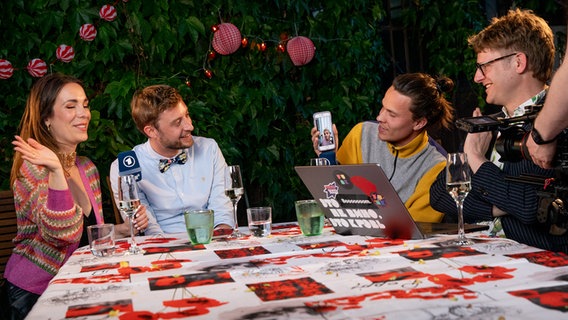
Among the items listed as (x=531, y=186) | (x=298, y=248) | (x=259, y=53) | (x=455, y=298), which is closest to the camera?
(x=455, y=298)

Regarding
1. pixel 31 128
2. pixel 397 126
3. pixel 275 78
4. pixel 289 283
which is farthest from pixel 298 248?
pixel 275 78

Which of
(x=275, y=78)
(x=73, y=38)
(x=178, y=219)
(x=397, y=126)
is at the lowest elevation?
(x=178, y=219)

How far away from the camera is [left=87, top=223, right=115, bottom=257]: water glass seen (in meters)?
1.96

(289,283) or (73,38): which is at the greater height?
(73,38)

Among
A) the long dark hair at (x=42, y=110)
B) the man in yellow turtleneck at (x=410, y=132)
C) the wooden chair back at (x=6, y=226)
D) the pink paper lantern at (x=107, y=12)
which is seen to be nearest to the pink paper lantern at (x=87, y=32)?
the pink paper lantern at (x=107, y=12)

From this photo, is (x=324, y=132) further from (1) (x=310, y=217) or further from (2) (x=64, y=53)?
(2) (x=64, y=53)

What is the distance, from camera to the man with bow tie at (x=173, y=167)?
3088 mm

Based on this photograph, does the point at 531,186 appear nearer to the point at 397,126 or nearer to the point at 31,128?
the point at 397,126

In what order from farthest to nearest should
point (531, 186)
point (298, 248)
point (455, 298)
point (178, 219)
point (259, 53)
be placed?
1. point (259, 53)
2. point (178, 219)
3. point (531, 186)
4. point (298, 248)
5. point (455, 298)

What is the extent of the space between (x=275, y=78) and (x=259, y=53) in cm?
18

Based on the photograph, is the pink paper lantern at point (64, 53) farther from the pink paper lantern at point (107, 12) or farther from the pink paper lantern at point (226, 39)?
the pink paper lantern at point (226, 39)

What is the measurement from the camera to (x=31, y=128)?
2836 mm

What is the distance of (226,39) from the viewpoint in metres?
3.86

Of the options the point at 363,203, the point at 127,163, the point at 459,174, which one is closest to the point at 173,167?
the point at 127,163
